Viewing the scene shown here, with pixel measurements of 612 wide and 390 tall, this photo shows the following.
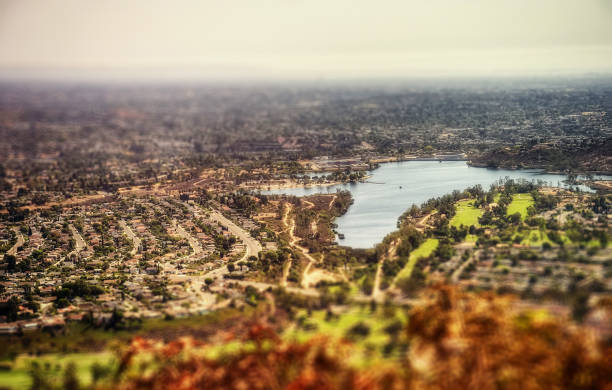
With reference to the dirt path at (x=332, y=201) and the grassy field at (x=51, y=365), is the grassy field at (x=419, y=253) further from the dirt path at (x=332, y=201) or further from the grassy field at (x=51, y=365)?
the grassy field at (x=51, y=365)

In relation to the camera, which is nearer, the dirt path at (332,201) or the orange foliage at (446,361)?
the orange foliage at (446,361)

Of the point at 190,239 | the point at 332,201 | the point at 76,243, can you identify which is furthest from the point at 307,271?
the point at 76,243

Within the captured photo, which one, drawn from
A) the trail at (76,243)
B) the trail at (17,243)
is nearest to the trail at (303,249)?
the trail at (76,243)

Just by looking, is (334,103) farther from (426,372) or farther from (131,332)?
(426,372)

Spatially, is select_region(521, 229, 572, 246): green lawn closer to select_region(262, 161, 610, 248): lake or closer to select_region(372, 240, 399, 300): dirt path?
select_region(372, 240, 399, 300): dirt path

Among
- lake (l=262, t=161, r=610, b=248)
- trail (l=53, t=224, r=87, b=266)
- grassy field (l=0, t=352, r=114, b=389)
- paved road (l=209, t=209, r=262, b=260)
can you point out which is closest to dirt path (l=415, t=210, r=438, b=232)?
lake (l=262, t=161, r=610, b=248)

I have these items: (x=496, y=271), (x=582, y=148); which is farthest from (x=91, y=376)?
(x=582, y=148)
